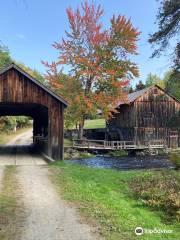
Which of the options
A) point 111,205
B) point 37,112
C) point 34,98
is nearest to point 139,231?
point 111,205

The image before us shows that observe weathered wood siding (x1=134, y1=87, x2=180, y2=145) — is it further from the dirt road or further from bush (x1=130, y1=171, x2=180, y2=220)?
the dirt road

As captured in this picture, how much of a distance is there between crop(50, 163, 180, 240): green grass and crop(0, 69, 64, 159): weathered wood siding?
308 inches

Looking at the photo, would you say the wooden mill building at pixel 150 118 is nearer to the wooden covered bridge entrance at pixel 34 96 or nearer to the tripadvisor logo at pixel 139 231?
the wooden covered bridge entrance at pixel 34 96

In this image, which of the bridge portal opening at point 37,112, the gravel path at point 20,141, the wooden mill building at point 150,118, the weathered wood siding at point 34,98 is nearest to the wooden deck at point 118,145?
the wooden mill building at point 150,118

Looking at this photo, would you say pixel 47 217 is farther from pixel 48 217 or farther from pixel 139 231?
pixel 139 231

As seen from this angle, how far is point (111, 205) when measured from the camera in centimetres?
1193

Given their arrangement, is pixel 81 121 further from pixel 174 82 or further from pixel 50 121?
pixel 174 82

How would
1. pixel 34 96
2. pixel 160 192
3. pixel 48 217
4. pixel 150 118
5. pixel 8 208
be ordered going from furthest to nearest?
pixel 150 118
pixel 34 96
pixel 160 192
pixel 8 208
pixel 48 217

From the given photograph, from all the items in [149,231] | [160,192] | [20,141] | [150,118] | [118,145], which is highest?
[150,118]

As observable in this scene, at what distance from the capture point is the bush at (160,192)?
12.2 meters

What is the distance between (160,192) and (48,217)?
18.7 feet

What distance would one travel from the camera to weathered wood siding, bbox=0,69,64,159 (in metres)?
25.9

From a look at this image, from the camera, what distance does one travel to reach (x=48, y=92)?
26.3 metres

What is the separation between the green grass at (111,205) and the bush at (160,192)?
0.31m
